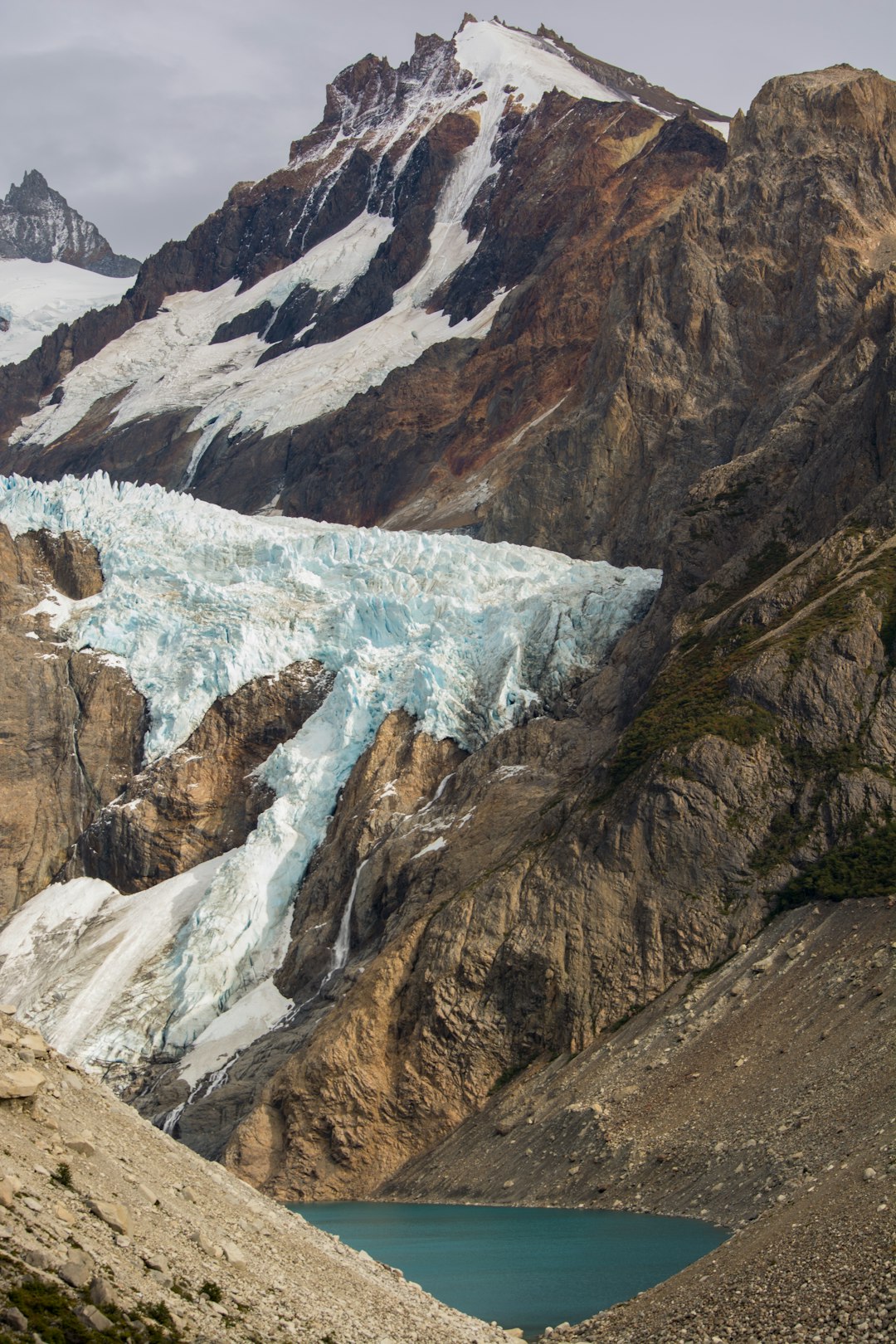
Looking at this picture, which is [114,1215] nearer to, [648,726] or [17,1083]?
[17,1083]

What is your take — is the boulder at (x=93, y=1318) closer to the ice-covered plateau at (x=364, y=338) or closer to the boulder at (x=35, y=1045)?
the boulder at (x=35, y=1045)

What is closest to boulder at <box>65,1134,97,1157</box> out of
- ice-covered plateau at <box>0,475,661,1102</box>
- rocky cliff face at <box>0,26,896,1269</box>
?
rocky cliff face at <box>0,26,896,1269</box>

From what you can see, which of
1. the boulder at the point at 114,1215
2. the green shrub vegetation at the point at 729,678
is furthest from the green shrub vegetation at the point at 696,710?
the boulder at the point at 114,1215

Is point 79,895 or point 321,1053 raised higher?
point 79,895

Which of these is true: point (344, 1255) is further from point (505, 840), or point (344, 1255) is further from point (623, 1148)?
point (505, 840)

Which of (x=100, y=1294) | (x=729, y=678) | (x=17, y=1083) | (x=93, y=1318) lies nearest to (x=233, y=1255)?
(x=17, y=1083)

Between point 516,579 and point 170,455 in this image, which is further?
point 170,455

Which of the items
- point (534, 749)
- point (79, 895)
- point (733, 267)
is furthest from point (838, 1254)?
point (733, 267)
